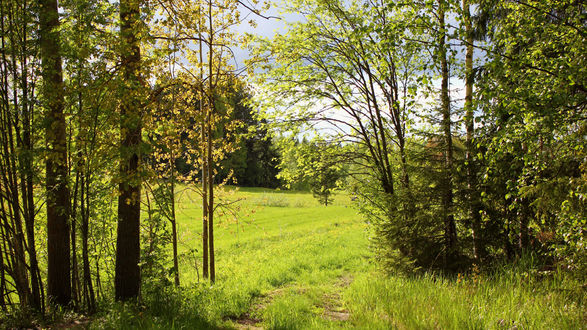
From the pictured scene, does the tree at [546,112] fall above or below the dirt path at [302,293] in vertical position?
above

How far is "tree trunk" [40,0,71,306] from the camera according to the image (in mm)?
4891

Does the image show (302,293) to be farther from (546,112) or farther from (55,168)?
(546,112)

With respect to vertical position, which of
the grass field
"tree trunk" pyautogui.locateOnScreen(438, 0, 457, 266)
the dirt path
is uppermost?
"tree trunk" pyautogui.locateOnScreen(438, 0, 457, 266)

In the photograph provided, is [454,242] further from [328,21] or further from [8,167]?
[8,167]

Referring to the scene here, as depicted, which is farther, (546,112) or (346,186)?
(346,186)

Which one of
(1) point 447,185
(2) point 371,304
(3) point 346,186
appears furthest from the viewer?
(3) point 346,186

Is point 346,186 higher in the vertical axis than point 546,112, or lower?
lower

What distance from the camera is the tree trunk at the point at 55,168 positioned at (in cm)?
489

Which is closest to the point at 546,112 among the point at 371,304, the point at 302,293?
the point at 371,304

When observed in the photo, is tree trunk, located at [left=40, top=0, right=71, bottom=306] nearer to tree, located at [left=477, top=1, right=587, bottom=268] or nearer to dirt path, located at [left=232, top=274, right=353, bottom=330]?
dirt path, located at [left=232, top=274, right=353, bottom=330]

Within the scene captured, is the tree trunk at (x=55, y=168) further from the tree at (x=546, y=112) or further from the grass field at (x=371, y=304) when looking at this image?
the tree at (x=546, y=112)

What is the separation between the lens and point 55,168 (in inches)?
196

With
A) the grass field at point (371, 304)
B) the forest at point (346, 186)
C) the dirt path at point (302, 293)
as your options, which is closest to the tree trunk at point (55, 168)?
the forest at point (346, 186)

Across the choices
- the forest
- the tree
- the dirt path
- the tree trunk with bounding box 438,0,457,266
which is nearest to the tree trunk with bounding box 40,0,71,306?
the forest
